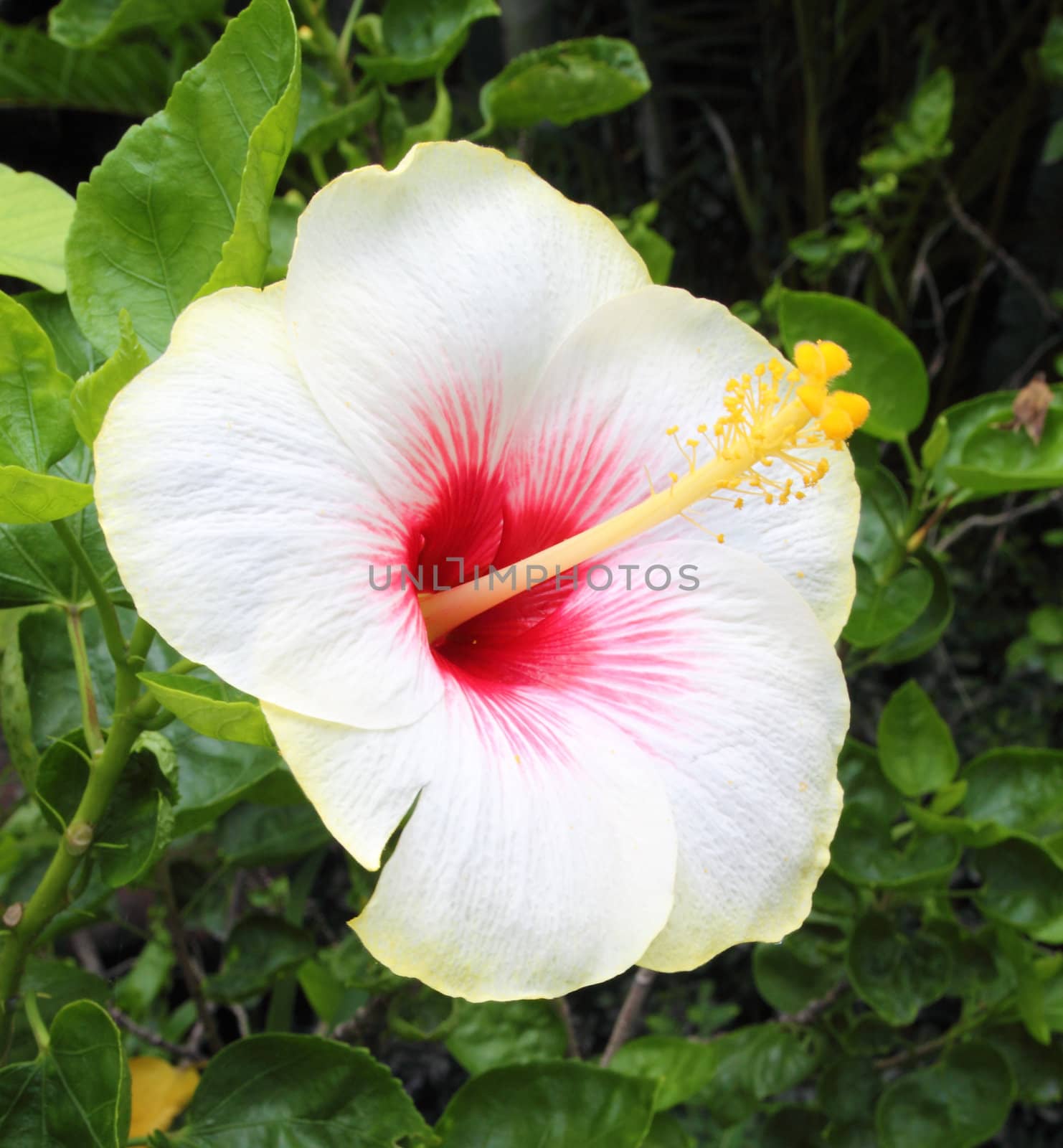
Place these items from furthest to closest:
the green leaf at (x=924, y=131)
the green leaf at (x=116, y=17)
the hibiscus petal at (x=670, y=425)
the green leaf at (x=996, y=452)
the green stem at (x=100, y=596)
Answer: the green leaf at (x=924, y=131) → the green leaf at (x=116, y=17) → the green leaf at (x=996, y=452) → the hibiscus petal at (x=670, y=425) → the green stem at (x=100, y=596)

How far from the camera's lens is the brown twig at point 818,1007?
1.26 meters

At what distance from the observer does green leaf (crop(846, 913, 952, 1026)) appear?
1.06 meters

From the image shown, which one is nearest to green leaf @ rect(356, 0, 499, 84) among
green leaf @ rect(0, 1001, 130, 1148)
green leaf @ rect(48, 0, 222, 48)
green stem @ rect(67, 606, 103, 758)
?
green leaf @ rect(48, 0, 222, 48)

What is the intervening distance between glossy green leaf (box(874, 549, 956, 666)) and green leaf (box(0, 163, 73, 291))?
862 mm

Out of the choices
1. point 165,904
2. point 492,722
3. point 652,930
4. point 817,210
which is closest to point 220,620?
point 492,722

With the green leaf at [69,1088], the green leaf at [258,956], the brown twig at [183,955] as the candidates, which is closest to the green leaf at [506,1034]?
the green leaf at [258,956]

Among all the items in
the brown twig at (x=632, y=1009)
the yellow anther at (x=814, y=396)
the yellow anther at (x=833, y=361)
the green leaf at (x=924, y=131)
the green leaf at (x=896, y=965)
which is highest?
the yellow anther at (x=833, y=361)

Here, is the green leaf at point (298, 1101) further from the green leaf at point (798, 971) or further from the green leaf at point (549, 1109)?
the green leaf at point (798, 971)

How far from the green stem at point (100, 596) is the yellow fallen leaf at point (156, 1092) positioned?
0.60 metres

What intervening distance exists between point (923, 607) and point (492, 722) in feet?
1.88

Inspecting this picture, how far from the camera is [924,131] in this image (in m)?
1.91

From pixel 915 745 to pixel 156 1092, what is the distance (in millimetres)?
889

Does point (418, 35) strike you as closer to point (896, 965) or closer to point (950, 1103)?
point (896, 965)

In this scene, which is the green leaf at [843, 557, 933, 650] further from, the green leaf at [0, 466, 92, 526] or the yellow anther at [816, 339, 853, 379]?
the green leaf at [0, 466, 92, 526]
